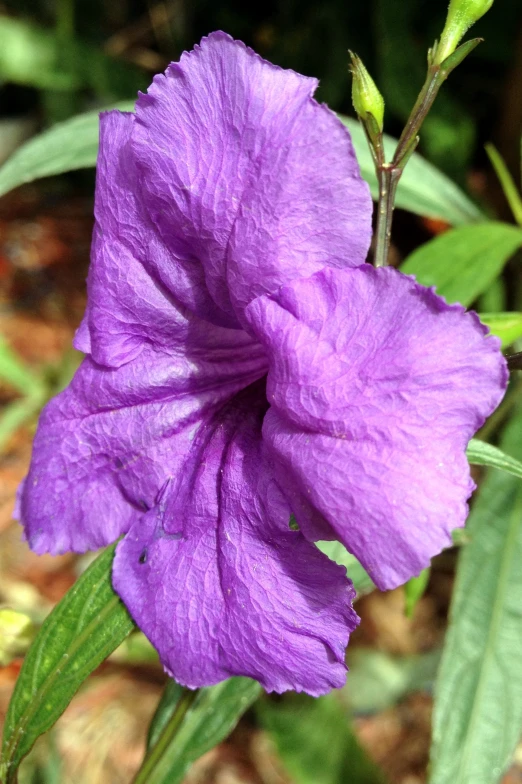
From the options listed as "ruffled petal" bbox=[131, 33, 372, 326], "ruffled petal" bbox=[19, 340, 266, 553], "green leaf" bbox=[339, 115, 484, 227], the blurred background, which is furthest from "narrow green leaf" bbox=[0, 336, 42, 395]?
"ruffled petal" bbox=[131, 33, 372, 326]

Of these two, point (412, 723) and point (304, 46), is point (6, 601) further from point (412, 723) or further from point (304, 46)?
point (304, 46)

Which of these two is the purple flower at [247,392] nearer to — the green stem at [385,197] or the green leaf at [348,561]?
the green stem at [385,197]

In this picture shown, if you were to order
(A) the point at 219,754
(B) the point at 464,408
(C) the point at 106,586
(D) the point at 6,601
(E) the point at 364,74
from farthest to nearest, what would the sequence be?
(D) the point at 6,601 < (A) the point at 219,754 < (C) the point at 106,586 < (E) the point at 364,74 < (B) the point at 464,408

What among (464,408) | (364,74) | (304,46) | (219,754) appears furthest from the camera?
(304,46)

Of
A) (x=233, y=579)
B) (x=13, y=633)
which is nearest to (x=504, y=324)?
(x=233, y=579)

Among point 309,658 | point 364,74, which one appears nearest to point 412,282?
point 364,74

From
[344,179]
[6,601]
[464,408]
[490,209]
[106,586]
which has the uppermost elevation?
[344,179]
